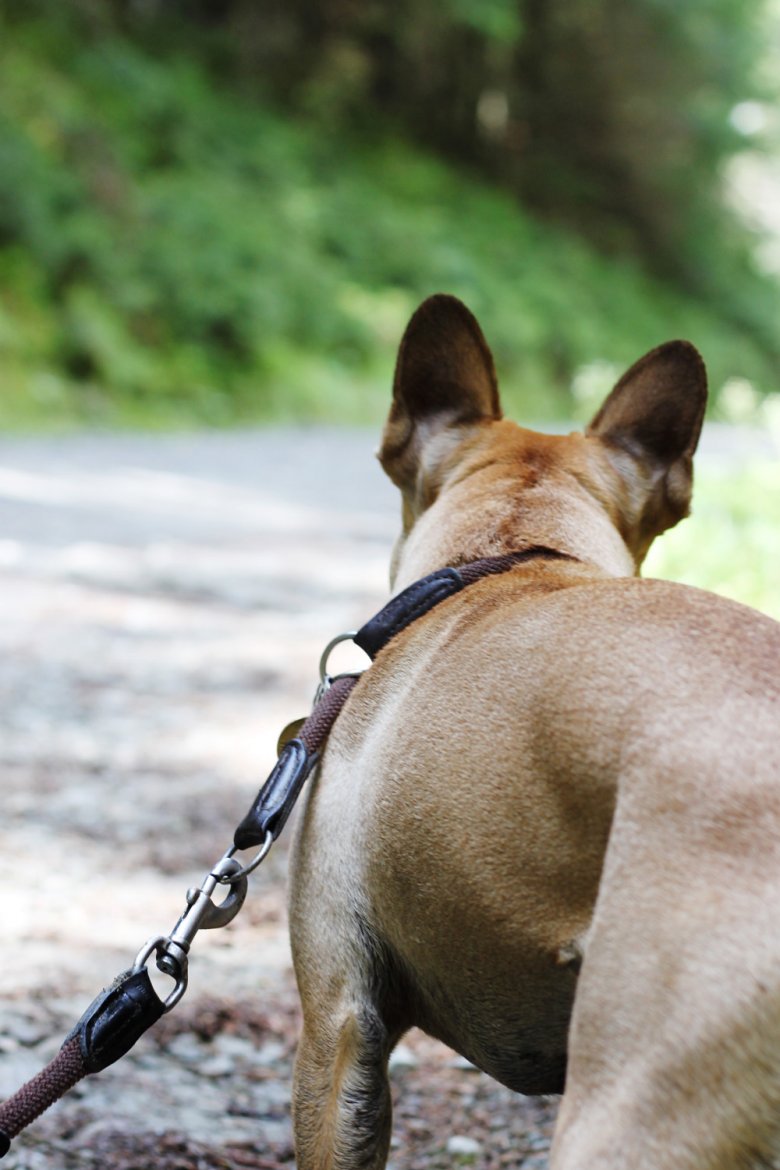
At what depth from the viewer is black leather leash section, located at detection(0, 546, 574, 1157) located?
200 cm

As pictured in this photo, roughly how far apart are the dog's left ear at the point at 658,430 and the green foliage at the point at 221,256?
7.92m

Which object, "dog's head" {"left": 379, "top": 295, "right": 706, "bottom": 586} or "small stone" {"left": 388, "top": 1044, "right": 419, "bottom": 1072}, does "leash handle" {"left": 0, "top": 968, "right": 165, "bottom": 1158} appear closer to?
"dog's head" {"left": 379, "top": 295, "right": 706, "bottom": 586}

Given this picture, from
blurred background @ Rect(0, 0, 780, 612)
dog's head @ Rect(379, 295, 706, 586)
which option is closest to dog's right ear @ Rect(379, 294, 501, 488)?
dog's head @ Rect(379, 295, 706, 586)

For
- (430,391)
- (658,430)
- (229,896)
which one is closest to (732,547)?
(658,430)

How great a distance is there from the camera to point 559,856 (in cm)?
164

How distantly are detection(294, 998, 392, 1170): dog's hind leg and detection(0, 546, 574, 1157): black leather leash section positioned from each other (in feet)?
0.80

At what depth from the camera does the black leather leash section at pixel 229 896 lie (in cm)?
200

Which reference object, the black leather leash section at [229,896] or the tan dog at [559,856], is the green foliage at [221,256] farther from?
the tan dog at [559,856]

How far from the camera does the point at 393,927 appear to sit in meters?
1.95

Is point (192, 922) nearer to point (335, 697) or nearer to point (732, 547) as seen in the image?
point (335, 697)

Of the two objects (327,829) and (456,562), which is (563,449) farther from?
(327,829)

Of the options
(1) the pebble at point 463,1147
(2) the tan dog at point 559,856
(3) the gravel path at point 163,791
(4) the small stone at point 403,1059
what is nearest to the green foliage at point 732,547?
(3) the gravel path at point 163,791

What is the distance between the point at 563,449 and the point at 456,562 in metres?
0.45

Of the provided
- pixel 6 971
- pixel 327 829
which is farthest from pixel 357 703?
pixel 6 971
